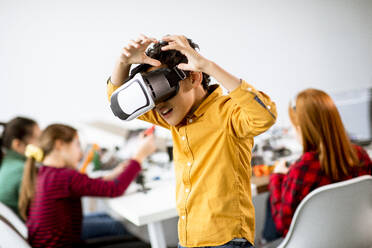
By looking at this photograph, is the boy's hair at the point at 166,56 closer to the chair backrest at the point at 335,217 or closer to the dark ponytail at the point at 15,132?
the chair backrest at the point at 335,217

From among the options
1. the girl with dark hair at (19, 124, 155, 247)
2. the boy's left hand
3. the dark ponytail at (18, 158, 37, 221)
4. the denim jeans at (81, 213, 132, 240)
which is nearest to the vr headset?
the boy's left hand

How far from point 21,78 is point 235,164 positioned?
2509 mm

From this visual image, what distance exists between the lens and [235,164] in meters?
0.76

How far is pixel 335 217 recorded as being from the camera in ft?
3.06

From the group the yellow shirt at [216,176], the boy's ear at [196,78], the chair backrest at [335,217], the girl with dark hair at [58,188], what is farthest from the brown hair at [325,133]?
the girl with dark hair at [58,188]

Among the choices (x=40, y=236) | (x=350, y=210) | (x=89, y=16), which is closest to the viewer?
(x=350, y=210)

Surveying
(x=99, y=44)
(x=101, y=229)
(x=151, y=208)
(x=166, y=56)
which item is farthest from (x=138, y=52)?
(x=99, y=44)

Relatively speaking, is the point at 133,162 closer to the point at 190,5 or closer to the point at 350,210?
the point at 350,210

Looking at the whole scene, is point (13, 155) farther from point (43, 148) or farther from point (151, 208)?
point (151, 208)

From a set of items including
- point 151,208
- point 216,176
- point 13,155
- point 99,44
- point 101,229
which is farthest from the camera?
point 99,44

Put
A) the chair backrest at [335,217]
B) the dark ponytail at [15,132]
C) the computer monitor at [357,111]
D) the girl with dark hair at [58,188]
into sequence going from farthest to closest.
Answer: the computer monitor at [357,111] → the dark ponytail at [15,132] → the girl with dark hair at [58,188] → the chair backrest at [335,217]

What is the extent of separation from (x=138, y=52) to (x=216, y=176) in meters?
0.34

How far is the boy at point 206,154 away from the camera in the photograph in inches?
29.0

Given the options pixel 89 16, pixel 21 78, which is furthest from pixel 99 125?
pixel 89 16
